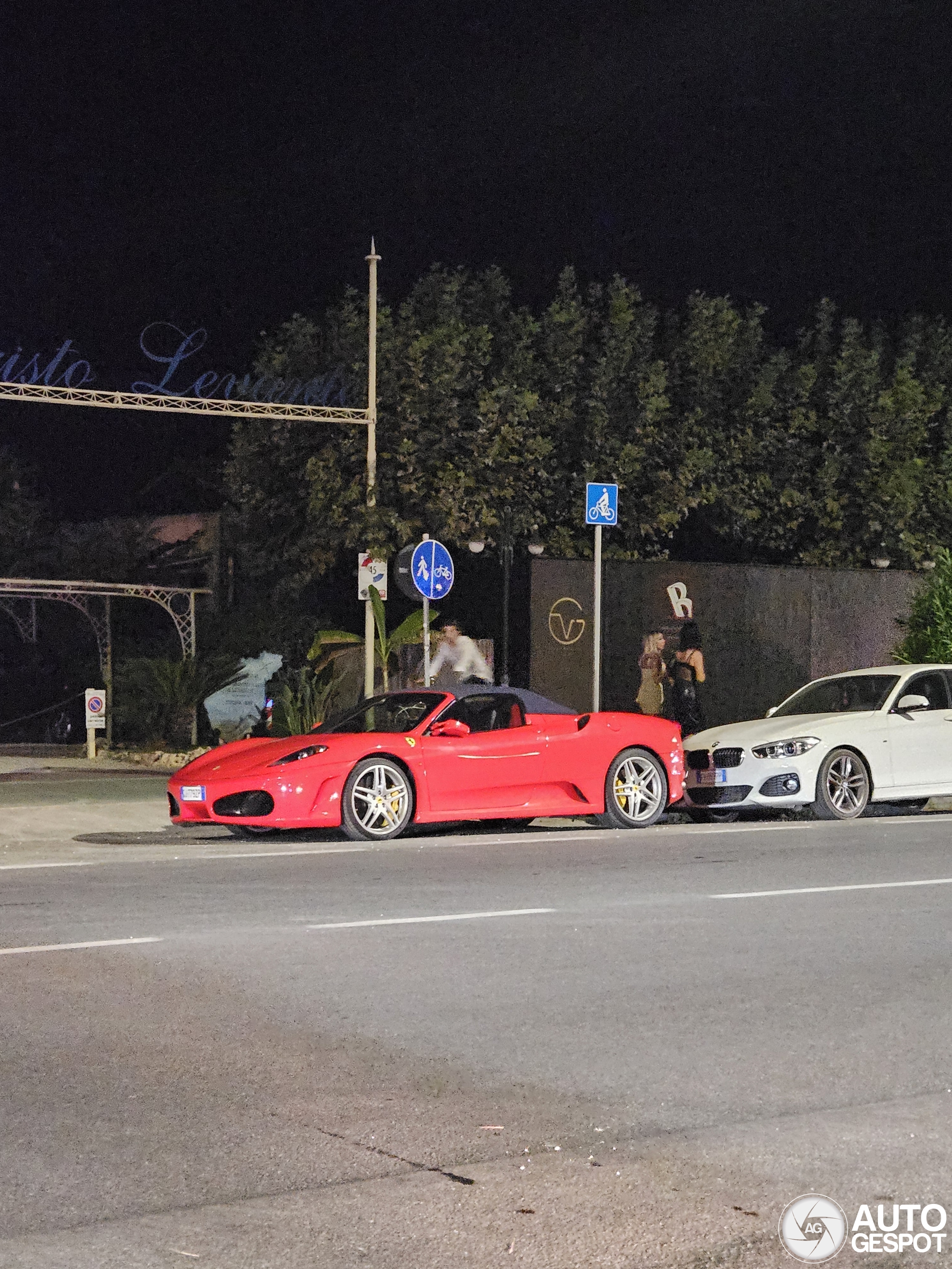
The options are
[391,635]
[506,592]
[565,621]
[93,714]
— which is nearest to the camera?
[506,592]

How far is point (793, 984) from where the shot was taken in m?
7.93

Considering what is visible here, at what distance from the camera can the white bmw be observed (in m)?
16.4

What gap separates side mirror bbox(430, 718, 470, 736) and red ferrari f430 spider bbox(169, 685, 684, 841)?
0.5 inches

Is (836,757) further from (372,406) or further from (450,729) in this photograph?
(372,406)

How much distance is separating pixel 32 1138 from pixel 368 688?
18364 millimetres

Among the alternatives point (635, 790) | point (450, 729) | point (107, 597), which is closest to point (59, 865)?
point (450, 729)

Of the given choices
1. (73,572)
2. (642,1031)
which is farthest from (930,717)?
Result: (73,572)

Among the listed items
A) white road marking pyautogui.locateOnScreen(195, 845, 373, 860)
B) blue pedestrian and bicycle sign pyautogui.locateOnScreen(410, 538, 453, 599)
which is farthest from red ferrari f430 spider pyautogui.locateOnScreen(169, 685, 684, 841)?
blue pedestrian and bicycle sign pyautogui.locateOnScreen(410, 538, 453, 599)

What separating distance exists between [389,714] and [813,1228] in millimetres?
10873

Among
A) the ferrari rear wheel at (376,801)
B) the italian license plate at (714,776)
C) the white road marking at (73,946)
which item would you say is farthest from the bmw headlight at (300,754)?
the white road marking at (73,946)

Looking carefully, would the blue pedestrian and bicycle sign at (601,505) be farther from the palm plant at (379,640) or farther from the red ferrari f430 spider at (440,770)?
the palm plant at (379,640)

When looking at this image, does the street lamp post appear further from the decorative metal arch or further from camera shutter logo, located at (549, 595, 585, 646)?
the decorative metal arch

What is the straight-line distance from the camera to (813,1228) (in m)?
4.58

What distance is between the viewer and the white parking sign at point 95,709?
24906 millimetres
